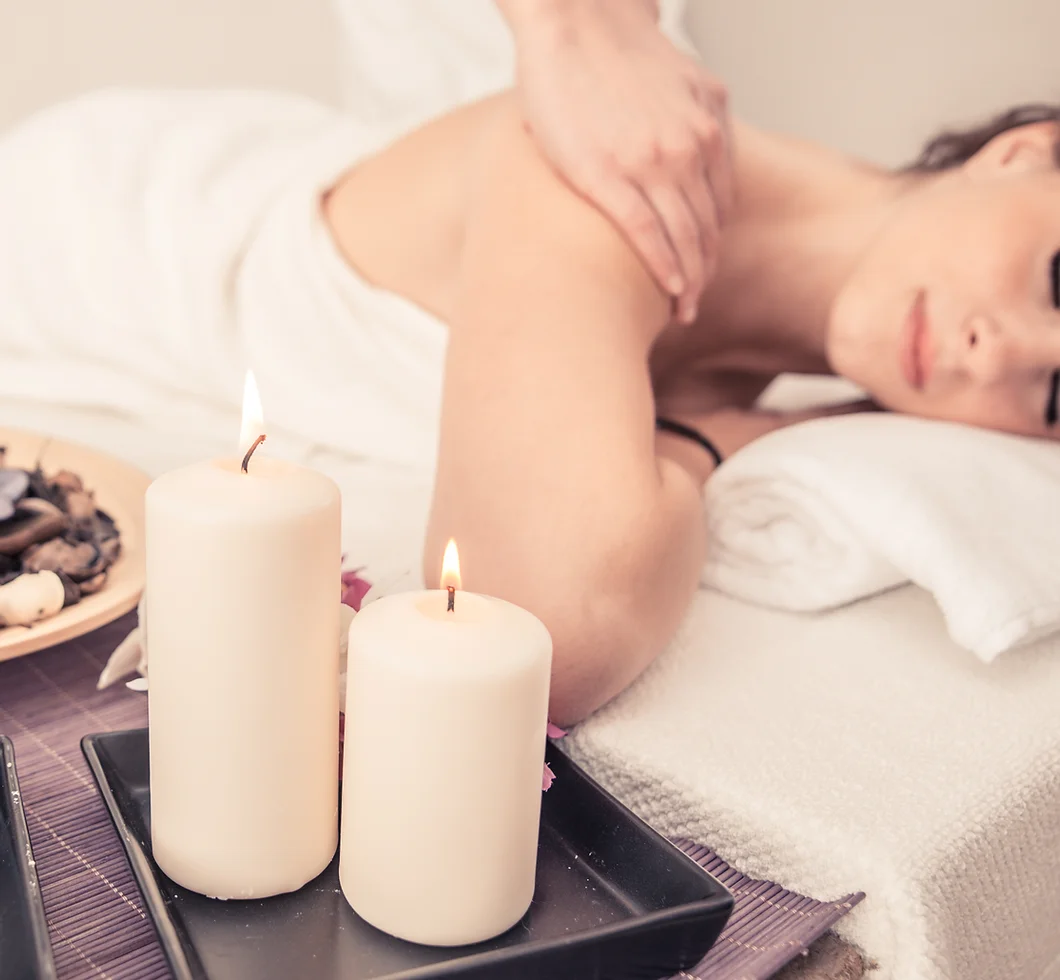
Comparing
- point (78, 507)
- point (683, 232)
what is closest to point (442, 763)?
point (78, 507)

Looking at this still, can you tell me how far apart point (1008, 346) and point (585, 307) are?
0.41 meters

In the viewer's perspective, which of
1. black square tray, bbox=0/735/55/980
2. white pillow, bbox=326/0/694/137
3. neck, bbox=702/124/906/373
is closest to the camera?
black square tray, bbox=0/735/55/980

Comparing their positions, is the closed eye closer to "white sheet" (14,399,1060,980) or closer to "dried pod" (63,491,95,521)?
"white sheet" (14,399,1060,980)

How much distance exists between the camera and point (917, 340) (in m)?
1.00

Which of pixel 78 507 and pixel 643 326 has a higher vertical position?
pixel 643 326

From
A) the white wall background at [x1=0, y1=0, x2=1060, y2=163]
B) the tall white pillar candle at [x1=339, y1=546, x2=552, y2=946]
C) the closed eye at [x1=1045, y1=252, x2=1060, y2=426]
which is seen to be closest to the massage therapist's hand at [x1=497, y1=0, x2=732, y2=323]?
the closed eye at [x1=1045, y1=252, x2=1060, y2=426]

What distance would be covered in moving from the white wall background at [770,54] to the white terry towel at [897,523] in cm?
88

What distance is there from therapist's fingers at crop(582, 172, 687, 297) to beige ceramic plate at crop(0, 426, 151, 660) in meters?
0.43

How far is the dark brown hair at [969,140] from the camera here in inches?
48.0

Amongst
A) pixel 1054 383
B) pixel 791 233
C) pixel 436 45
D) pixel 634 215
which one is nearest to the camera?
pixel 634 215

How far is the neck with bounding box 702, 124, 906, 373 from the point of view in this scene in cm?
A: 114

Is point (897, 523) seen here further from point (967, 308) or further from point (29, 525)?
point (29, 525)

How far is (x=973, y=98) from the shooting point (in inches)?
64.9

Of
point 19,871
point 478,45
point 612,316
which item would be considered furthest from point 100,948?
point 478,45
